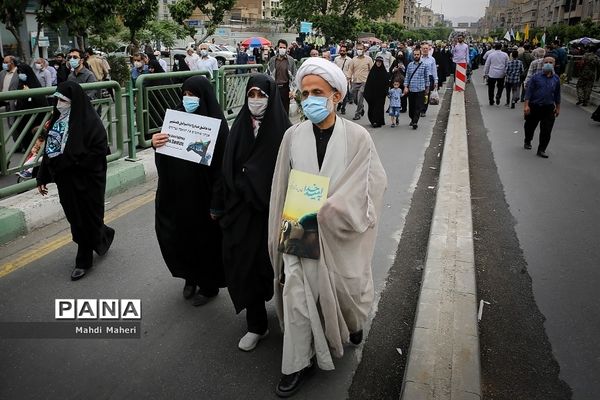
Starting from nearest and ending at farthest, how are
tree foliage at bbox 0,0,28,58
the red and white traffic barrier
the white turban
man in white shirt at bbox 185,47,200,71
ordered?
1. the white turban
2. tree foliage at bbox 0,0,28,58
3. man in white shirt at bbox 185,47,200,71
4. the red and white traffic barrier

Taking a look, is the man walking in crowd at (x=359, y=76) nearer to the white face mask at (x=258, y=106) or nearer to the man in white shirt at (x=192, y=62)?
the man in white shirt at (x=192, y=62)

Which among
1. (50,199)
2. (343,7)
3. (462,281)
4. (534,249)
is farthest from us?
(343,7)

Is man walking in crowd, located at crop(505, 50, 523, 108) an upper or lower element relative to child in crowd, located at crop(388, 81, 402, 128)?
upper

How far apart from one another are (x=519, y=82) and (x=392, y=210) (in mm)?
11169

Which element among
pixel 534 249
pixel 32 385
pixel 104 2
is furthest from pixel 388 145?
pixel 104 2

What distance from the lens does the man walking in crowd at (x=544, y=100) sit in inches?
344

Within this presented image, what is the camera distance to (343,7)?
58594 mm

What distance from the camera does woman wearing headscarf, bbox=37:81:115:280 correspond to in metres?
4.01

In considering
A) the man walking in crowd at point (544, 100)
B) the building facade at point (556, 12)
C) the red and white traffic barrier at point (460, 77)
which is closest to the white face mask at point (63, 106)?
the man walking in crowd at point (544, 100)

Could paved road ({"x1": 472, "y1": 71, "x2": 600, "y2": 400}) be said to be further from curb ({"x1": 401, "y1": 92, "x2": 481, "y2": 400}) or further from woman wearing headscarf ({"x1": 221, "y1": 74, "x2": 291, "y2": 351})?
woman wearing headscarf ({"x1": 221, "y1": 74, "x2": 291, "y2": 351})

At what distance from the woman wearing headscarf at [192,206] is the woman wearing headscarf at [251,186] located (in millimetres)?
420

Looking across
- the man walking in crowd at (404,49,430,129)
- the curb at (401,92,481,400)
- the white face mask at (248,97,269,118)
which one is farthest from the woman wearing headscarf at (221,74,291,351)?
the man walking in crowd at (404,49,430,129)

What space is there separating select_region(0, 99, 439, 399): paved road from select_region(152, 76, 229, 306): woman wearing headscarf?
0.32 meters

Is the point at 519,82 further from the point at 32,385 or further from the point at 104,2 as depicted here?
the point at 32,385
